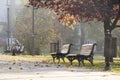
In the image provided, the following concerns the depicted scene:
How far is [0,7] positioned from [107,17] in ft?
280

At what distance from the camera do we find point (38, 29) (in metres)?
57.2

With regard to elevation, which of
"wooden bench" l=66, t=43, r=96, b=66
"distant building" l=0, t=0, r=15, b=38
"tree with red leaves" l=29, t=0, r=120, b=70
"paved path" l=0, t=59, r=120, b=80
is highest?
"distant building" l=0, t=0, r=15, b=38

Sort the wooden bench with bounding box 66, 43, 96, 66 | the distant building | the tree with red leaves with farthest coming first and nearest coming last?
the distant building, the tree with red leaves, the wooden bench with bounding box 66, 43, 96, 66

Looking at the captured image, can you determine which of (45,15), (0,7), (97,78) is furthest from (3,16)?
(97,78)

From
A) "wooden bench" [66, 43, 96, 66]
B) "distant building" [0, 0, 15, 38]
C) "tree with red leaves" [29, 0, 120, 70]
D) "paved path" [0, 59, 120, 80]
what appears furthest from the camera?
"distant building" [0, 0, 15, 38]

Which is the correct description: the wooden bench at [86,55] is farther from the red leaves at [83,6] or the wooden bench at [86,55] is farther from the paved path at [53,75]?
the paved path at [53,75]

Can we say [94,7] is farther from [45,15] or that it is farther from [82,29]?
[82,29]

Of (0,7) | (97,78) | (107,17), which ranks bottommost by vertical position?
(97,78)

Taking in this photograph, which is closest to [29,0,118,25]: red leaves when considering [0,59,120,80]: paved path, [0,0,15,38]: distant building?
[0,59,120,80]: paved path

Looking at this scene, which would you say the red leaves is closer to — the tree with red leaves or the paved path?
the tree with red leaves

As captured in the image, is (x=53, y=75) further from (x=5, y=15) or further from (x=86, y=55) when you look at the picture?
(x=5, y=15)

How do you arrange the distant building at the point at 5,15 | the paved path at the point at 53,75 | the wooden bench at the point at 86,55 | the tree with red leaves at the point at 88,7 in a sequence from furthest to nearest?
the distant building at the point at 5,15 → the tree with red leaves at the point at 88,7 → the wooden bench at the point at 86,55 → the paved path at the point at 53,75

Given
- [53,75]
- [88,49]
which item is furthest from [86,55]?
[53,75]

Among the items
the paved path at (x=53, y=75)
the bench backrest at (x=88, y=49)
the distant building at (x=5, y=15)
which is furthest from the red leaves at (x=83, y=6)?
the distant building at (x=5, y=15)
